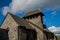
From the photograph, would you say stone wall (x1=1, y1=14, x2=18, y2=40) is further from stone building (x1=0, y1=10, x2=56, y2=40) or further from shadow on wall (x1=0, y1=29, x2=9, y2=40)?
shadow on wall (x1=0, y1=29, x2=9, y2=40)

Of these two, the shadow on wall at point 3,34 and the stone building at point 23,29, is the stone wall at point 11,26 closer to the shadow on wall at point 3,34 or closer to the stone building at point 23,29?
the stone building at point 23,29

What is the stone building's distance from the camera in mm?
29194

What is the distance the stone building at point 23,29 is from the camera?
1149 inches

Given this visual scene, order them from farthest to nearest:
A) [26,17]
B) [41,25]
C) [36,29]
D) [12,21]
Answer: [26,17] → [41,25] → [36,29] → [12,21]

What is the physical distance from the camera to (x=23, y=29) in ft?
98.4

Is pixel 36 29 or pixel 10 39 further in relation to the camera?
pixel 36 29

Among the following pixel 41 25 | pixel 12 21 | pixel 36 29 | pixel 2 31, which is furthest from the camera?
pixel 41 25

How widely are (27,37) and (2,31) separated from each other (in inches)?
248

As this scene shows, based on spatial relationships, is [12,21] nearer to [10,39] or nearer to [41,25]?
[10,39]

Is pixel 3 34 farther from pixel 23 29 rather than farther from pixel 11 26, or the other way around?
pixel 23 29

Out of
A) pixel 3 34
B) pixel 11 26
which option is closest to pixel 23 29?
pixel 11 26

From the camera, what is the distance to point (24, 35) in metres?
30.1

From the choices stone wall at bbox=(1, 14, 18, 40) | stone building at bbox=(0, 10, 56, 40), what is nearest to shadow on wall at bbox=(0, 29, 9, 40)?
stone building at bbox=(0, 10, 56, 40)

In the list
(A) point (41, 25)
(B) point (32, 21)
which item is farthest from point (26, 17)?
(A) point (41, 25)
